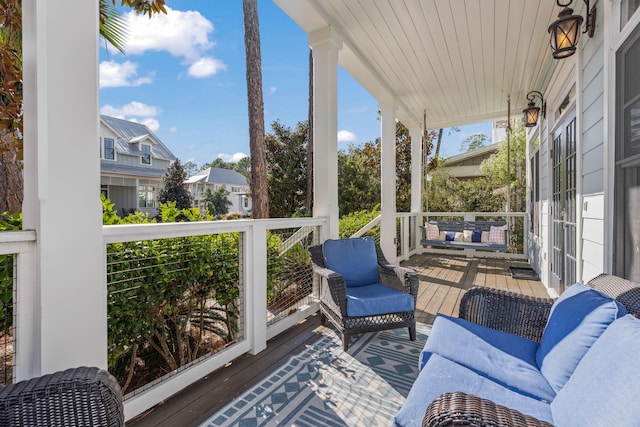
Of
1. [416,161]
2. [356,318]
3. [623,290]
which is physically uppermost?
[416,161]

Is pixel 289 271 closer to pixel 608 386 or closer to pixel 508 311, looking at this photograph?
pixel 508 311

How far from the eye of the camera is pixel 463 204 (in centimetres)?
979

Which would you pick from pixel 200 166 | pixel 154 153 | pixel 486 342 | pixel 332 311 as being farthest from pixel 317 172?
pixel 200 166

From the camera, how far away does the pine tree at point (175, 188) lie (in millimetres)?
→ 17367

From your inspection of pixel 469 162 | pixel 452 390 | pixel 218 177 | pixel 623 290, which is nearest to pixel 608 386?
pixel 452 390

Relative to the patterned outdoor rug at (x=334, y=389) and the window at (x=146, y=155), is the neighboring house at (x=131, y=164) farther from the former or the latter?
the patterned outdoor rug at (x=334, y=389)

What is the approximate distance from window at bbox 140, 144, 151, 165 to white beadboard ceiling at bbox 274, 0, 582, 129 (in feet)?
54.7

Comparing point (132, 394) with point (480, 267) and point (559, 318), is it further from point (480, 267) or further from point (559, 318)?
point (480, 267)

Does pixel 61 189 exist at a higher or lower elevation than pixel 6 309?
higher

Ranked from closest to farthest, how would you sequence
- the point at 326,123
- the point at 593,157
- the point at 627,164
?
the point at 627,164 < the point at 593,157 < the point at 326,123

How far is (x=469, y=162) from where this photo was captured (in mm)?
13609

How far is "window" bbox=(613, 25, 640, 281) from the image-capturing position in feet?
5.57

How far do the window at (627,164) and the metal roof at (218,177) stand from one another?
24314mm

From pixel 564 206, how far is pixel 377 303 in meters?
Answer: 2.59
